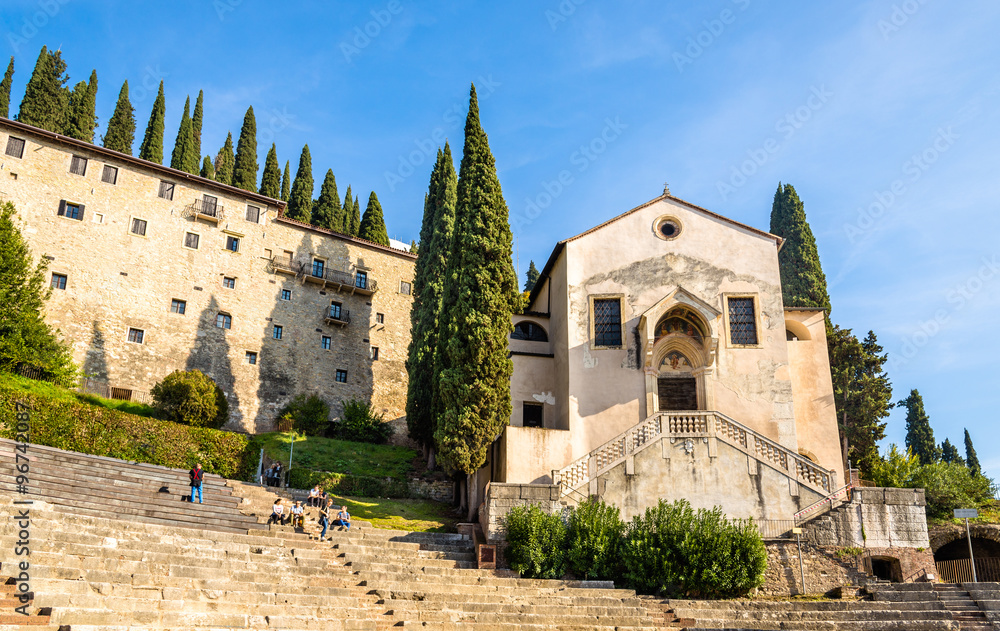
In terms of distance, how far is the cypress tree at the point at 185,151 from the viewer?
171 ft

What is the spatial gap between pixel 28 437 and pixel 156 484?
5.14m

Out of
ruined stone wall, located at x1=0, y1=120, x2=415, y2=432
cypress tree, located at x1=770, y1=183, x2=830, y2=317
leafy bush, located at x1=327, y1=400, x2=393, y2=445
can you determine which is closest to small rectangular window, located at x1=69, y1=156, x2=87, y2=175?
ruined stone wall, located at x1=0, y1=120, x2=415, y2=432

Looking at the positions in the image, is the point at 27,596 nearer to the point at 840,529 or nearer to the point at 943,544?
the point at 840,529

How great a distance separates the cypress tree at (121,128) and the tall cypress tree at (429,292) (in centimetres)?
2576

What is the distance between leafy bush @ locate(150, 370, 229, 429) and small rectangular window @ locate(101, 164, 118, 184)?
1280 centimetres

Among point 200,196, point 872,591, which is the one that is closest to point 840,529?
point 872,591

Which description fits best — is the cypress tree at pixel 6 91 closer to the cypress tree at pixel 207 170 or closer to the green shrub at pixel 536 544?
the cypress tree at pixel 207 170

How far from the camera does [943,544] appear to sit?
83.8 feet

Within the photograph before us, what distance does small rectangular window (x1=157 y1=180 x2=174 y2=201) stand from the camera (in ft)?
133

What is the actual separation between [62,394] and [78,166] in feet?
46.0

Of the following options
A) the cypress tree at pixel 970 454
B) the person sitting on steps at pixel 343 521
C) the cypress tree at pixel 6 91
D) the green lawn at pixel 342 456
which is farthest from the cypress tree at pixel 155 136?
the cypress tree at pixel 970 454

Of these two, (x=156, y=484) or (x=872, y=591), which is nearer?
(x=872, y=591)

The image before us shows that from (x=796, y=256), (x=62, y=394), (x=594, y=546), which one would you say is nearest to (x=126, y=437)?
(x=62, y=394)

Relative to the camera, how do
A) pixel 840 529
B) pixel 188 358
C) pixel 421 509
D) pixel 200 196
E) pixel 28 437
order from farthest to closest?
pixel 200 196 → pixel 188 358 → pixel 421 509 → pixel 28 437 → pixel 840 529
